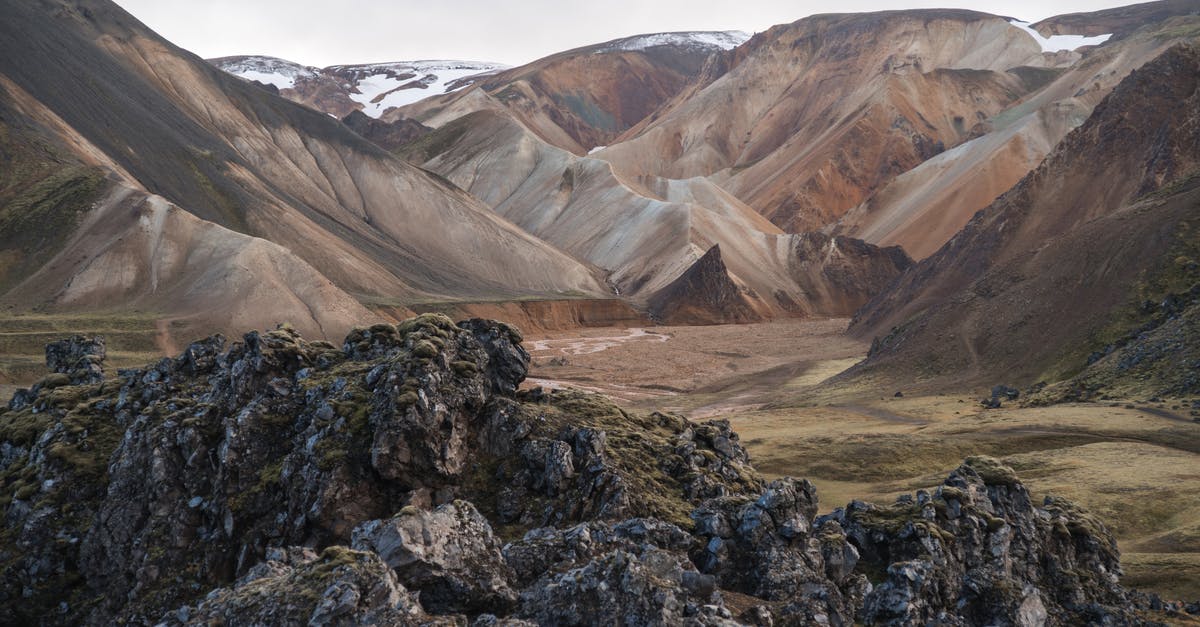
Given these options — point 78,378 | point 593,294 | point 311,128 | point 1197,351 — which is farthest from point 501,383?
point 311,128

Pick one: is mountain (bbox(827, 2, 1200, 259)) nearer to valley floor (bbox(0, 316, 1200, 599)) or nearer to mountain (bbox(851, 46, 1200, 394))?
mountain (bbox(851, 46, 1200, 394))

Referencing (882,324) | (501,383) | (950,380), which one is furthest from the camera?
(882,324)

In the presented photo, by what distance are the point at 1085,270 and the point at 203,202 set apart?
110m

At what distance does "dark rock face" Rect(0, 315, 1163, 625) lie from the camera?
16.6 m

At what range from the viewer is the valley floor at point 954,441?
34469 millimetres

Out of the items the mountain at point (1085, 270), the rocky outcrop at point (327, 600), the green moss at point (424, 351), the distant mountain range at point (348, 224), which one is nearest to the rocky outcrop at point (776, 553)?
the rocky outcrop at point (327, 600)

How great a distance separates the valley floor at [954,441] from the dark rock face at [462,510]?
1014 centimetres

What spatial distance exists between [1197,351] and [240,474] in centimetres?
5647

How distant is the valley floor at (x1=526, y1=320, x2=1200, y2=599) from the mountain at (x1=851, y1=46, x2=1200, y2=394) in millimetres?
6419

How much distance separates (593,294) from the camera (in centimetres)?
16150

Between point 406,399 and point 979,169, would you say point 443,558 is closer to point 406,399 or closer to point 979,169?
point 406,399

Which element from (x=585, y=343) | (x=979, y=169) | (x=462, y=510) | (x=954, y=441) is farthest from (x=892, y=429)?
(x=979, y=169)

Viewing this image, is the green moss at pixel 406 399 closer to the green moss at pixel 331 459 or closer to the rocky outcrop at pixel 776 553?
the green moss at pixel 331 459

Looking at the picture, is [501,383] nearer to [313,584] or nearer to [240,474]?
[240,474]
